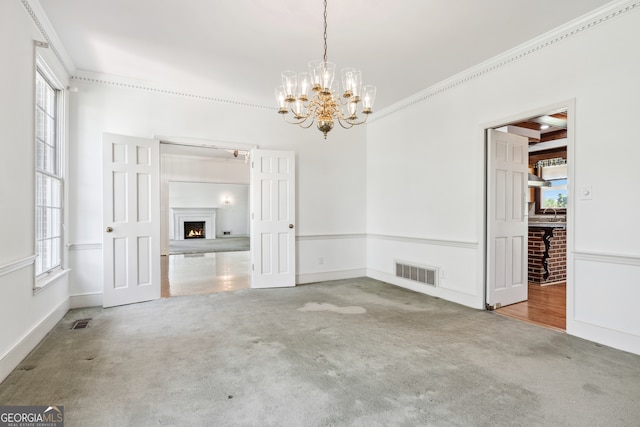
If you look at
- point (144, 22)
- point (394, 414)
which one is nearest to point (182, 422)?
point (394, 414)

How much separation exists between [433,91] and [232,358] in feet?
13.6

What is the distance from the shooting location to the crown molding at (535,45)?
2724 millimetres

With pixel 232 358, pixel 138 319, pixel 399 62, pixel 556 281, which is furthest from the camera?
pixel 556 281

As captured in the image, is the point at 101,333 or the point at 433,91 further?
the point at 433,91

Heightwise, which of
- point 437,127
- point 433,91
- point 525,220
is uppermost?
point 433,91

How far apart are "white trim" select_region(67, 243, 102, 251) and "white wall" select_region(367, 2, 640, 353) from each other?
4.23 metres

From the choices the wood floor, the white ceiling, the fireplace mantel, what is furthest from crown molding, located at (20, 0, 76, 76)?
the fireplace mantel

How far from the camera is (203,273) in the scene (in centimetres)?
636

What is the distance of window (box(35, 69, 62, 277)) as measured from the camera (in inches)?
129

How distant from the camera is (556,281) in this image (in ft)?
17.4

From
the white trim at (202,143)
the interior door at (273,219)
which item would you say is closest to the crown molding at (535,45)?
the interior door at (273,219)

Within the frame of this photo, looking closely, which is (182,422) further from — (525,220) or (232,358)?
(525,220)

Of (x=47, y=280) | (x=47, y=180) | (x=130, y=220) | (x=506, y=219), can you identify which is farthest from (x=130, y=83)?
(x=506, y=219)

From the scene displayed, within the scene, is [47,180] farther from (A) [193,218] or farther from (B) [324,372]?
(A) [193,218]
